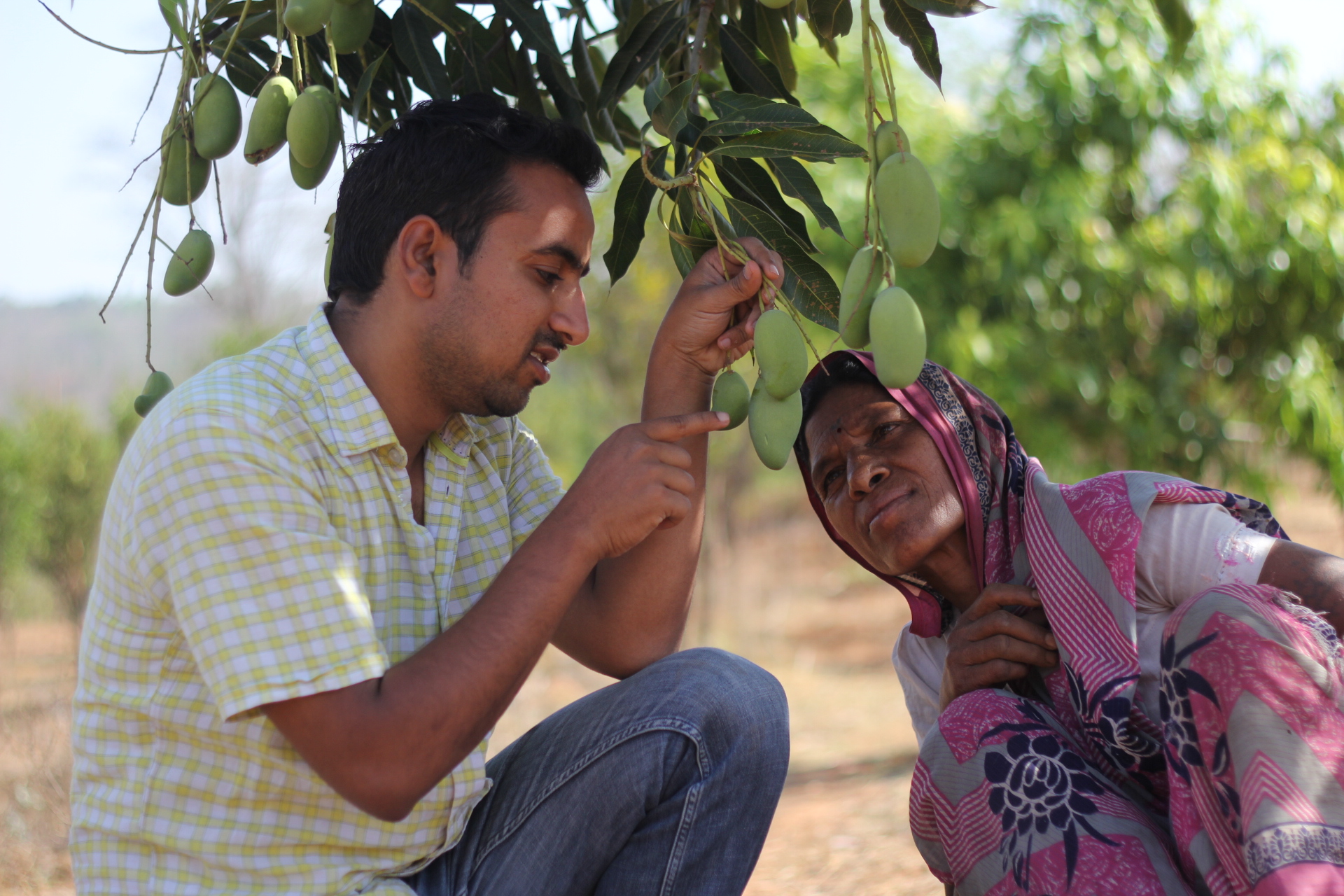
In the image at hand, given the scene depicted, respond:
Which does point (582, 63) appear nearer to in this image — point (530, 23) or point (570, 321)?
point (530, 23)

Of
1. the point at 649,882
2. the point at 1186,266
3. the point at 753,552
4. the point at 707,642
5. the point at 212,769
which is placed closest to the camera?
the point at 212,769

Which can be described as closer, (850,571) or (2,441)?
(2,441)

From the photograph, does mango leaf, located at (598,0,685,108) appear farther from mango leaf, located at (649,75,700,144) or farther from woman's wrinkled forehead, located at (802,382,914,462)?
woman's wrinkled forehead, located at (802,382,914,462)

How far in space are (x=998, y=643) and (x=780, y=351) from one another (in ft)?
1.89

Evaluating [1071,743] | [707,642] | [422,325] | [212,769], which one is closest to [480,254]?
[422,325]

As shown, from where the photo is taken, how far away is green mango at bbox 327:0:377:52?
1.29 meters

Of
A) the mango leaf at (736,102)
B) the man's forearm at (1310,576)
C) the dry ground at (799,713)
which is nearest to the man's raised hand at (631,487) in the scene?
the mango leaf at (736,102)

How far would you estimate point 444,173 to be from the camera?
138 centimetres

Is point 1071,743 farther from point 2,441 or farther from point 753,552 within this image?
point 753,552

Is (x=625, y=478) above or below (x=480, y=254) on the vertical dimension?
below

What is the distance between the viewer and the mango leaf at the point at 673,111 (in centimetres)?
121

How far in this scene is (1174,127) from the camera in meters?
3.79

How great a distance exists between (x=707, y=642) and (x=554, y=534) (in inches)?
222

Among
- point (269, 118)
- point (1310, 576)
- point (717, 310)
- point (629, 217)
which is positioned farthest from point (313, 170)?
point (1310, 576)
